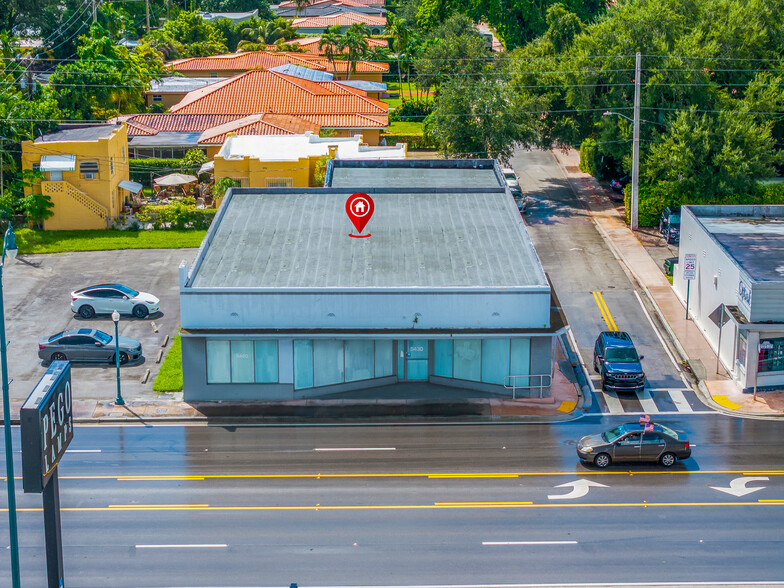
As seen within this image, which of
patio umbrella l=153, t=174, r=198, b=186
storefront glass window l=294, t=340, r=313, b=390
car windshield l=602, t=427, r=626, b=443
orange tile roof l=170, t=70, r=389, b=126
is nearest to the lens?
car windshield l=602, t=427, r=626, b=443

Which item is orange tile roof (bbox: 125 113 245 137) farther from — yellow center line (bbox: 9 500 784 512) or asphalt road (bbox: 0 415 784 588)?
yellow center line (bbox: 9 500 784 512)

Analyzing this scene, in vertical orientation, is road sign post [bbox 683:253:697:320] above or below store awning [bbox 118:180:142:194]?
below

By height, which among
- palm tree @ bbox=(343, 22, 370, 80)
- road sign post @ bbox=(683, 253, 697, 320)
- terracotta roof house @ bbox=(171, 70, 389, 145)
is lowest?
road sign post @ bbox=(683, 253, 697, 320)

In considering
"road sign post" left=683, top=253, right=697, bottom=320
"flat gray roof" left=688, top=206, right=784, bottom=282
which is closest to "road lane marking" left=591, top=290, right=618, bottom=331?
"road sign post" left=683, top=253, right=697, bottom=320

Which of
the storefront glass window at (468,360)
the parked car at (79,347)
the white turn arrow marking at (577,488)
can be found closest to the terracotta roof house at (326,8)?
the parked car at (79,347)

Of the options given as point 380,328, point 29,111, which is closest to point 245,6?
point 29,111

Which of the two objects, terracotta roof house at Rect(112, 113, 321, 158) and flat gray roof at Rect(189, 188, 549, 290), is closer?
flat gray roof at Rect(189, 188, 549, 290)
